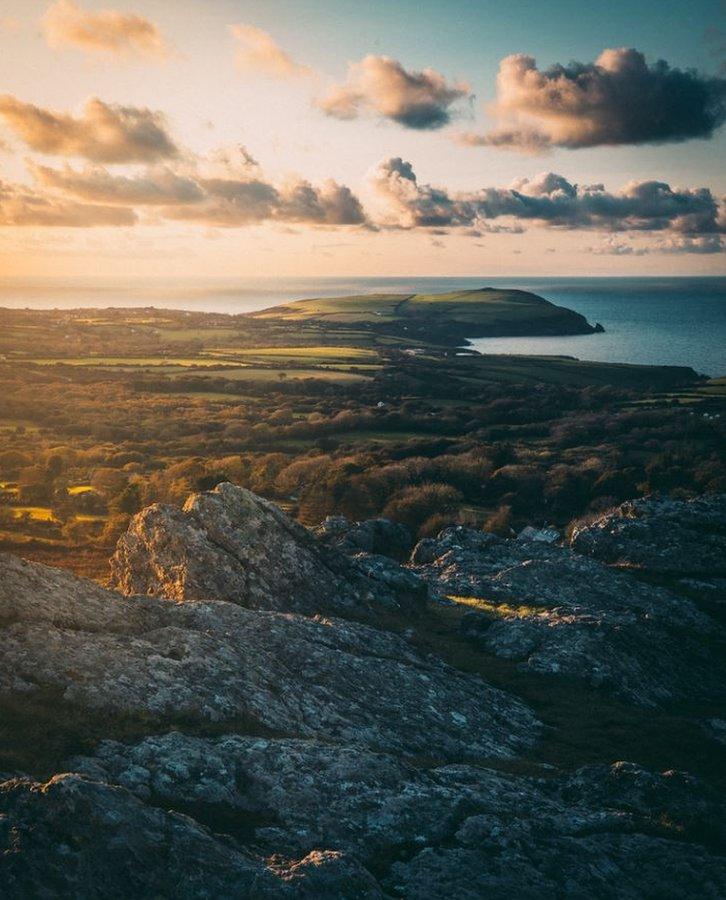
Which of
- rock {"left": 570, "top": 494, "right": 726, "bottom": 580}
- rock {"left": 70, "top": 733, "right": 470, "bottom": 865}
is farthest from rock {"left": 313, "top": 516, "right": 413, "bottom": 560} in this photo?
rock {"left": 70, "top": 733, "right": 470, "bottom": 865}

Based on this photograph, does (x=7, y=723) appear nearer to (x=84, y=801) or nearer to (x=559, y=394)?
(x=84, y=801)

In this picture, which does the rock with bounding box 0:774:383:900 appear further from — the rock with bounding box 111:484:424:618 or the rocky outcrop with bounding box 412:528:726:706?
the rocky outcrop with bounding box 412:528:726:706

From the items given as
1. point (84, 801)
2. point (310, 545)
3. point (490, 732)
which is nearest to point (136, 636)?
point (84, 801)

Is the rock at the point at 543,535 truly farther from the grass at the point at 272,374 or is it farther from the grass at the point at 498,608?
the grass at the point at 272,374

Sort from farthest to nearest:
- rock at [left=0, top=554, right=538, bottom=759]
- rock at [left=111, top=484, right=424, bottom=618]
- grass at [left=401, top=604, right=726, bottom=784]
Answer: rock at [left=111, top=484, right=424, bottom=618]
grass at [left=401, top=604, right=726, bottom=784]
rock at [left=0, top=554, right=538, bottom=759]

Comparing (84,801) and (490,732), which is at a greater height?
(84,801)

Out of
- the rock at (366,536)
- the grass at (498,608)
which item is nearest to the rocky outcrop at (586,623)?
the grass at (498,608)
